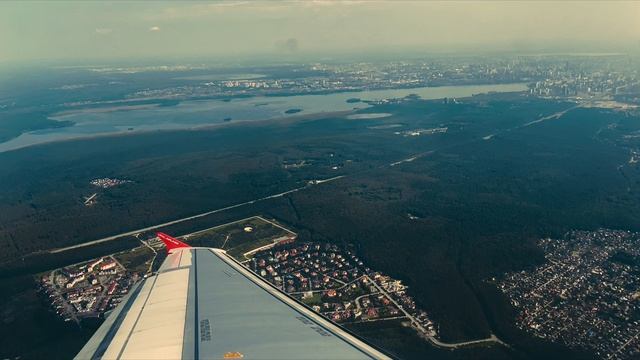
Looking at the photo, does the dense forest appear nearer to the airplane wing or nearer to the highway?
the highway

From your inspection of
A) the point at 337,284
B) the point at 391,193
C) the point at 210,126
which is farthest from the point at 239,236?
the point at 210,126

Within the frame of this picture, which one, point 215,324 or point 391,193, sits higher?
point 215,324

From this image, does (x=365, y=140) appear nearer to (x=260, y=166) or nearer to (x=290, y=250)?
(x=260, y=166)

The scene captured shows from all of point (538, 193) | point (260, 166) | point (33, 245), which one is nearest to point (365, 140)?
point (260, 166)

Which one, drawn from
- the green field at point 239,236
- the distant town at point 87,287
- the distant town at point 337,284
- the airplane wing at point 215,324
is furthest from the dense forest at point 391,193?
the airplane wing at point 215,324

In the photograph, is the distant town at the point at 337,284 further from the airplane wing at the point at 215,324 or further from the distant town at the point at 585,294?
the airplane wing at the point at 215,324

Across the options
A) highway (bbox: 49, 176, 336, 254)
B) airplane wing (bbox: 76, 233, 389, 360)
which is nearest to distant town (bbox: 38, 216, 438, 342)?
highway (bbox: 49, 176, 336, 254)

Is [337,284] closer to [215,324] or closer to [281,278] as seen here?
[281,278]
